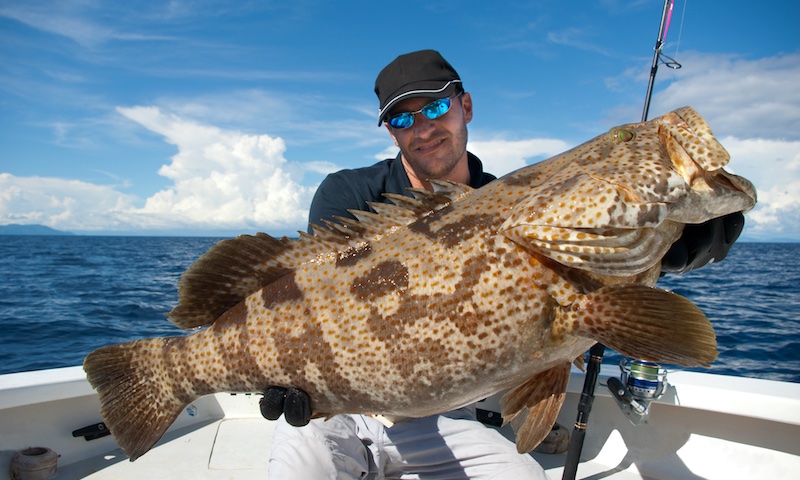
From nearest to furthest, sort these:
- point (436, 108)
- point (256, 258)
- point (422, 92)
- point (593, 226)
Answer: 1. point (593, 226)
2. point (256, 258)
3. point (422, 92)
4. point (436, 108)

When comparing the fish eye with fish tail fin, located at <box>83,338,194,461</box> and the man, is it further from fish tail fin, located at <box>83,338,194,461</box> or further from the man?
fish tail fin, located at <box>83,338,194,461</box>

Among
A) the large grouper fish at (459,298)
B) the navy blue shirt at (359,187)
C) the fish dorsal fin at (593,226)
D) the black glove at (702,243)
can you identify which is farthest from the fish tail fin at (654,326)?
the navy blue shirt at (359,187)

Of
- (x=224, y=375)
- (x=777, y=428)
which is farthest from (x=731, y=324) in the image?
(x=224, y=375)

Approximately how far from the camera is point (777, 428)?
160 inches

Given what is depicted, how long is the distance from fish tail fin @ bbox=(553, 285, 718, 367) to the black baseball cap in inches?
96.2

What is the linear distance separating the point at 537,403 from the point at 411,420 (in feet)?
4.41

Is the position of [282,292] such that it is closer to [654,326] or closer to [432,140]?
[654,326]

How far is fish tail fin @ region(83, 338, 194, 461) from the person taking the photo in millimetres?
3002

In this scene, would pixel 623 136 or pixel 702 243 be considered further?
pixel 702 243

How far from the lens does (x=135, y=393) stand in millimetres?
3064

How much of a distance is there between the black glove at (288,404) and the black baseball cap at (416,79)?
2.41 meters

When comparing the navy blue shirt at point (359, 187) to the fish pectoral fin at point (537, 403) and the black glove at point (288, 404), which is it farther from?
the fish pectoral fin at point (537, 403)

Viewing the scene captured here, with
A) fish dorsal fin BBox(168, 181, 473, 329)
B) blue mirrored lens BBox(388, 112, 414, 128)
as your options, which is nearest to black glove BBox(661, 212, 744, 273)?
fish dorsal fin BBox(168, 181, 473, 329)

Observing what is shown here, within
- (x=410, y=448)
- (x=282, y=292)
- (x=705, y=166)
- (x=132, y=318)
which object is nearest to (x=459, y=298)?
(x=282, y=292)
